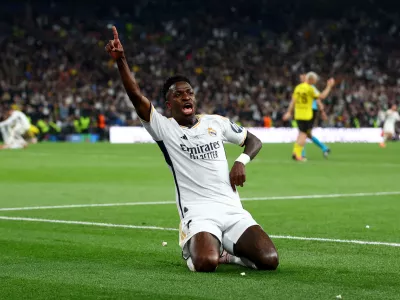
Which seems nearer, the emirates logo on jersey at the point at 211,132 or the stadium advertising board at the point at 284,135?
the emirates logo on jersey at the point at 211,132

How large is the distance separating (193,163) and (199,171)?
0.09 m

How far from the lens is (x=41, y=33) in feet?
181

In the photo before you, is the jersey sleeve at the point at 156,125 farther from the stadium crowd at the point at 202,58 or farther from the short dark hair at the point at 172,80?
the stadium crowd at the point at 202,58

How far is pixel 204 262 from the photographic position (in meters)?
8.01

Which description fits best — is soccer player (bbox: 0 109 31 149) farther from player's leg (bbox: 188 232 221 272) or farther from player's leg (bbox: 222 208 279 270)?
player's leg (bbox: 188 232 221 272)

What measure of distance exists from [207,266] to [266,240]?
2.04 ft

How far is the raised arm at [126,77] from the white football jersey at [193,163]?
159mm

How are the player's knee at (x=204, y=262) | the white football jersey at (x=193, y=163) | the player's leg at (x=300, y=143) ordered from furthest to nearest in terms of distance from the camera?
1. the player's leg at (x=300, y=143)
2. the white football jersey at (x=193, y=163)
3. the player's knee at (x=204, y=262)

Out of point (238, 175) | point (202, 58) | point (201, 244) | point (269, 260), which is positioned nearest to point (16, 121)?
point (202, 58)

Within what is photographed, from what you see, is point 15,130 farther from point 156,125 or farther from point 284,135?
point 156,125

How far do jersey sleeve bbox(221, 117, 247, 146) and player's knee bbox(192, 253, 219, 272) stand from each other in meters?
1.47

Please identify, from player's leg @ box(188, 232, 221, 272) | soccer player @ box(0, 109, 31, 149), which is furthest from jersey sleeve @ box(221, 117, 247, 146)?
soccer player @ box(0, 109, 31, 149)

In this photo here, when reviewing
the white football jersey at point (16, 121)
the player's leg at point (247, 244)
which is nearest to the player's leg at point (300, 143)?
the white football jersey at point (16, 121)

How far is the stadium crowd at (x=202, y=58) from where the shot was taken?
5209cm
